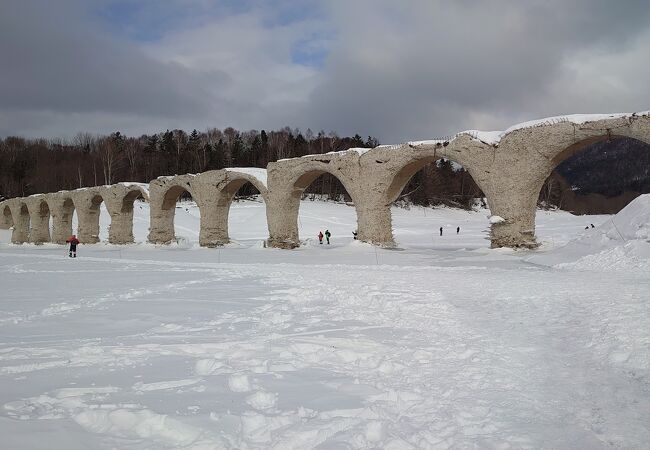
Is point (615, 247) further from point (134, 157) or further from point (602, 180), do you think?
point (602, 180)

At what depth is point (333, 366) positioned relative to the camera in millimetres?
3270

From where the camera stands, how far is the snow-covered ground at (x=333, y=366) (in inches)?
86.0

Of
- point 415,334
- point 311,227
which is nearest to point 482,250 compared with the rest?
point 415,334

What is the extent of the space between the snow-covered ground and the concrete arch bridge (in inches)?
263

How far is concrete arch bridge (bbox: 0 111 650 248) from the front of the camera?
12633 mm

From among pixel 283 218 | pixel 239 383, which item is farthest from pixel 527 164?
pixel 239 383

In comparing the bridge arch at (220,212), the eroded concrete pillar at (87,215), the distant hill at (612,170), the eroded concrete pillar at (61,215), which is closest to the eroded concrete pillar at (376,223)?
the bridge arch at (220,212)

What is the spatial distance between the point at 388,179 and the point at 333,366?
1353 centimetres

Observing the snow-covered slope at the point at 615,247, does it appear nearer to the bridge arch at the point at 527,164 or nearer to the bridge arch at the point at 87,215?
the bridge arch at the point at 527,164

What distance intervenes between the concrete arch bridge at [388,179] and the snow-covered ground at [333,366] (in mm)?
6681

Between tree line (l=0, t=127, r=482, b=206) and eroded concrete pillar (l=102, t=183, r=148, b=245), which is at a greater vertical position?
tree line (l=0, t=127, r=482, b=206)

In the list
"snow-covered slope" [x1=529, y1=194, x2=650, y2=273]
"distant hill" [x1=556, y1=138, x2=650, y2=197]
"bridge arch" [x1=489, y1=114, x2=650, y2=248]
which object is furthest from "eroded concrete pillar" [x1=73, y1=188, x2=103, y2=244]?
"distant hill" [x1=556, y1=138, x2=650, y2=197]

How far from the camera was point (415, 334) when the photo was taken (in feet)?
13.7

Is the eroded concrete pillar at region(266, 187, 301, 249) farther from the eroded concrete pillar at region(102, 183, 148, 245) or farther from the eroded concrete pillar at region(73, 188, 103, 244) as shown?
the eroded concrete pillar at region(73, 188, 103, 244)
